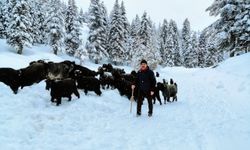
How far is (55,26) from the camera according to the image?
6294cm

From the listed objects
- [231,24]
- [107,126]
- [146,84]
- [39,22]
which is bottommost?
[107,126]

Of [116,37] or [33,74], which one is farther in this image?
[116,37]

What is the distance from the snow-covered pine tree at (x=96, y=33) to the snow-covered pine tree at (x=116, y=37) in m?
4.78

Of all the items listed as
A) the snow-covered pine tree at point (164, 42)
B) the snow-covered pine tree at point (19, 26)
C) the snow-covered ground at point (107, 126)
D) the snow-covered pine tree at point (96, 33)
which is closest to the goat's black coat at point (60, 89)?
the snow-covered ground at point (107, 126)

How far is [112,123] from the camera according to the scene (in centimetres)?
1068

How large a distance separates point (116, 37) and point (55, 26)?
12.8 m

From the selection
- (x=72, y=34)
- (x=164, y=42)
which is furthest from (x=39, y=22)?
(x=164, y=42)

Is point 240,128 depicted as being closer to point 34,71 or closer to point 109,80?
point 34,71

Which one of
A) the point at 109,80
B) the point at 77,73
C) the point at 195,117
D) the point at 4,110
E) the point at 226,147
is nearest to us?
the point at 226,147

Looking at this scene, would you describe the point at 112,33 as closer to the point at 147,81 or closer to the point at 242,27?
the point at 242,27

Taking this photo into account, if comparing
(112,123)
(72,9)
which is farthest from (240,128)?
(72,9)

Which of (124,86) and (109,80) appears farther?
(109,80)

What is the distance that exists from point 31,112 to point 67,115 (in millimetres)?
1245

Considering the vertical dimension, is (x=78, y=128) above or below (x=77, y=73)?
below
